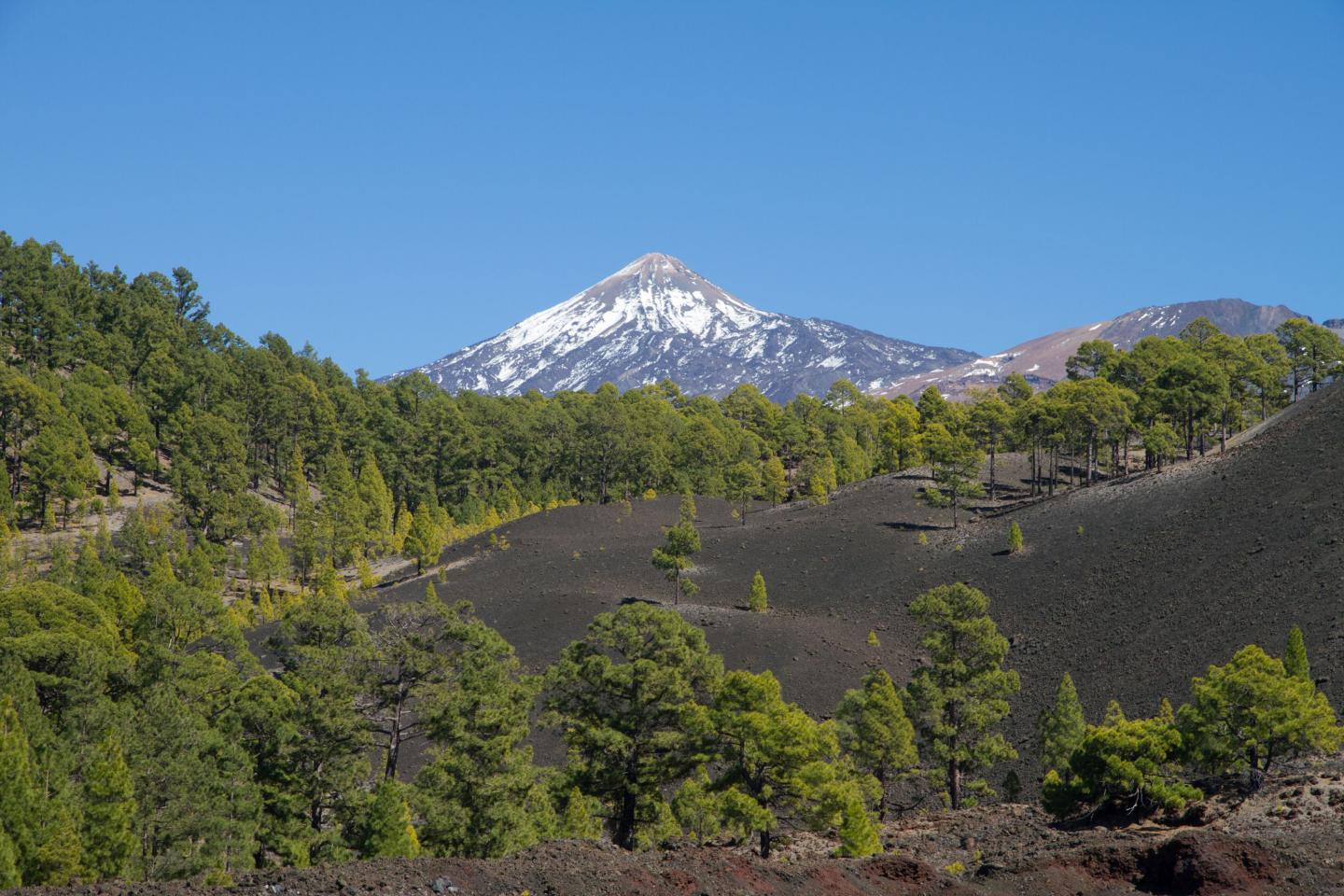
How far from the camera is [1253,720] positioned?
37312mm

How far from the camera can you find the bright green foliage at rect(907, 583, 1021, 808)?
49.3m

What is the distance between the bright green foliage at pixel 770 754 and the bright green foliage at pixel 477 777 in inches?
227

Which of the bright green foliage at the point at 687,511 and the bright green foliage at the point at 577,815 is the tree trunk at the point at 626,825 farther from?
the bright green foliage at the point at 687,511

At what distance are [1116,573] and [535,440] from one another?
6588cm

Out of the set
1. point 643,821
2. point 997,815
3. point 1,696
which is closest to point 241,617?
point 1,696

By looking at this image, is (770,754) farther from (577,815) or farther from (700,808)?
(577,815)

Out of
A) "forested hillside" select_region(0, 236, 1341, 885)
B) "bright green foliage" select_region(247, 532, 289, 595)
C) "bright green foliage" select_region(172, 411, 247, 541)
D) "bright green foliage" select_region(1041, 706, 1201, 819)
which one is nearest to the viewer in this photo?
"bright green foliage" select_region(1041, 706, 1201, 819)

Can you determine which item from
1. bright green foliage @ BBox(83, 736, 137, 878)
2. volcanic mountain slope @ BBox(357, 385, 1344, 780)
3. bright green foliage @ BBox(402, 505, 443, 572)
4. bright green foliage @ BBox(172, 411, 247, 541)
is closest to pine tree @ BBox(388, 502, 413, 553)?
bright green foliage @ BBox(402, 505, 443, 572)

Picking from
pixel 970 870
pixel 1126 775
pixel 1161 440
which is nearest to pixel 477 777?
pixel 970 870

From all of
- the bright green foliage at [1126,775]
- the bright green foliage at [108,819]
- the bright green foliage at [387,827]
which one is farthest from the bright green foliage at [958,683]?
the bright green foliage at [108,819]

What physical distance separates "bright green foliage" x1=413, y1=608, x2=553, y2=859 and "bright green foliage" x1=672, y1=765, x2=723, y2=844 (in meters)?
4.33

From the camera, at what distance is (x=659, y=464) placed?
128m

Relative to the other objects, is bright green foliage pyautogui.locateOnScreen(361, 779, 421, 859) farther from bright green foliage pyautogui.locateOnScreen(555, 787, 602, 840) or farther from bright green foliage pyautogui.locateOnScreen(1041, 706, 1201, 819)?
bright green foliage pyautogui.locateOnScreen(1041, 706, 1201, 819)

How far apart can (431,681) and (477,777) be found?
4385 millimetres
